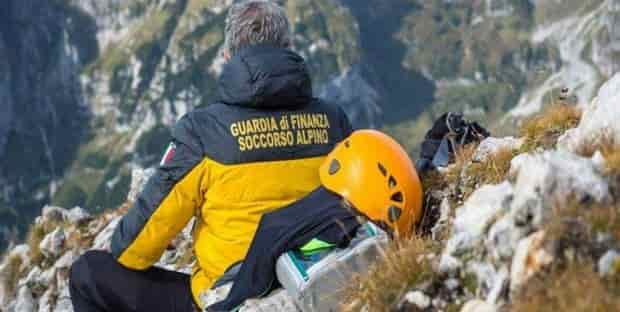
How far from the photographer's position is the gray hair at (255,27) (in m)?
7.25

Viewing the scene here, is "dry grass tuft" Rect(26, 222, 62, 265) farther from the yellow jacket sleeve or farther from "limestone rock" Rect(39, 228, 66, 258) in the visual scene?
the yellow jacket sleeve

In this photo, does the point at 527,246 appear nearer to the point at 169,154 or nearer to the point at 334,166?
the point at 334,166

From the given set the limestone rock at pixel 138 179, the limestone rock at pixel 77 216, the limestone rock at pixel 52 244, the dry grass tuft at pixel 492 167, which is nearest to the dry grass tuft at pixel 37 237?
the limestone rock at pixel 52 244

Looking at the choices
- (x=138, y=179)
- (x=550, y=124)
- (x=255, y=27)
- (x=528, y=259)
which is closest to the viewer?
(x=528, y=259)

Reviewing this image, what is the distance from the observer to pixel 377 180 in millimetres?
6297

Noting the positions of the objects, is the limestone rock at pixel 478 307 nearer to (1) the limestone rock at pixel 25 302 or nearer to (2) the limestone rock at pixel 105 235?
(2) the limestone rock at pixel 105 235

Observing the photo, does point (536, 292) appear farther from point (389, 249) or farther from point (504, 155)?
point (504, 155)

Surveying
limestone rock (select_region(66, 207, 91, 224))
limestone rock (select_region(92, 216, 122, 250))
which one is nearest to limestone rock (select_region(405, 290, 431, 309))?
limestone rock (select_region(92, 216, 122, 250))

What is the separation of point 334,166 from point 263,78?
1110mm

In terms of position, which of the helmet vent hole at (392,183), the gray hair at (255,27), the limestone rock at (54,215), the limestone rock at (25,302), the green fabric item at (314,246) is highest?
the gray hair at (255,27)

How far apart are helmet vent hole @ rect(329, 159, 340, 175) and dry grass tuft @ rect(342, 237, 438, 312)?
116cm

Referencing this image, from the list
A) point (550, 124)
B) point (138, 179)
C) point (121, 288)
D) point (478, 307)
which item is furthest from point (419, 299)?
point (138, 179)

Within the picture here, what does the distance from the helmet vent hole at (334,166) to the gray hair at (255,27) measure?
59.6 inches

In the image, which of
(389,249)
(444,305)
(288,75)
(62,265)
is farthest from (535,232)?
(62,265)
